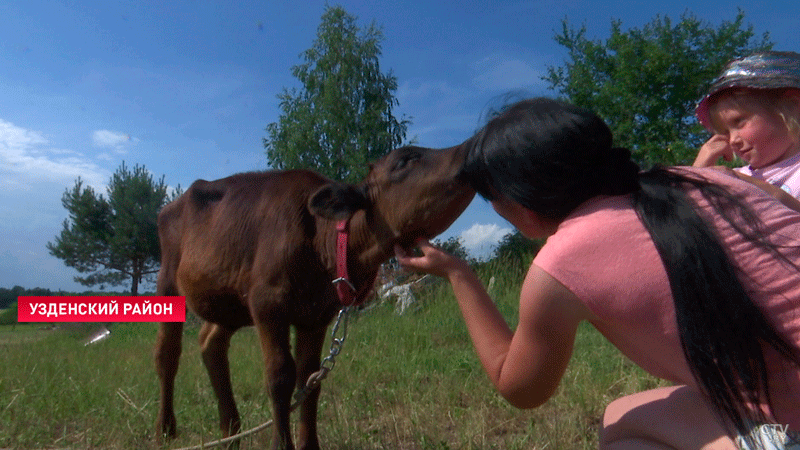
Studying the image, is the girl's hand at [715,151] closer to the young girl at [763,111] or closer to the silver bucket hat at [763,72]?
the young girl at [763,111]

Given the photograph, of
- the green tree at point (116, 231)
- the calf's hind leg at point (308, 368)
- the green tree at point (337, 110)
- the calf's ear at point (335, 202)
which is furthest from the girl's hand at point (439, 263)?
the green tree at point (116, 231)

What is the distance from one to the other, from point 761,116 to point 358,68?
81.1 feet

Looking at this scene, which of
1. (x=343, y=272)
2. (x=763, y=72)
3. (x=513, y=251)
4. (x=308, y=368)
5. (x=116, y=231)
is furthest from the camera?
(x=116, y=231)

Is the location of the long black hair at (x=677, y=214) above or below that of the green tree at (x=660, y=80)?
below

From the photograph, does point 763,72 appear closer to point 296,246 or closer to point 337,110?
point 296,246

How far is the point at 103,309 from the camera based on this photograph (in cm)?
532

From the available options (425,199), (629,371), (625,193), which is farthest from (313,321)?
(629,371)

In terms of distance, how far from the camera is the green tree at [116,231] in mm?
34000

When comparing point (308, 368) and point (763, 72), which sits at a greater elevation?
point (763, 72)

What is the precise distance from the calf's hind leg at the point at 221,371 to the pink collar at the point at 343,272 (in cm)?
105

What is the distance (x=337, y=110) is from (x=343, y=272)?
22082 millimetres

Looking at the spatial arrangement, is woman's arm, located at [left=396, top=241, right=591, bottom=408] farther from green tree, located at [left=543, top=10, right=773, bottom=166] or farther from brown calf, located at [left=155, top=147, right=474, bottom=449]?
green tree, located at [left=543, top=10, right=773, bottom=166]

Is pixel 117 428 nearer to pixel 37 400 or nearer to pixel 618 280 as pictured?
pixel 37 400

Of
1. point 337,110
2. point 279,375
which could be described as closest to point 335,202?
point 279,375
